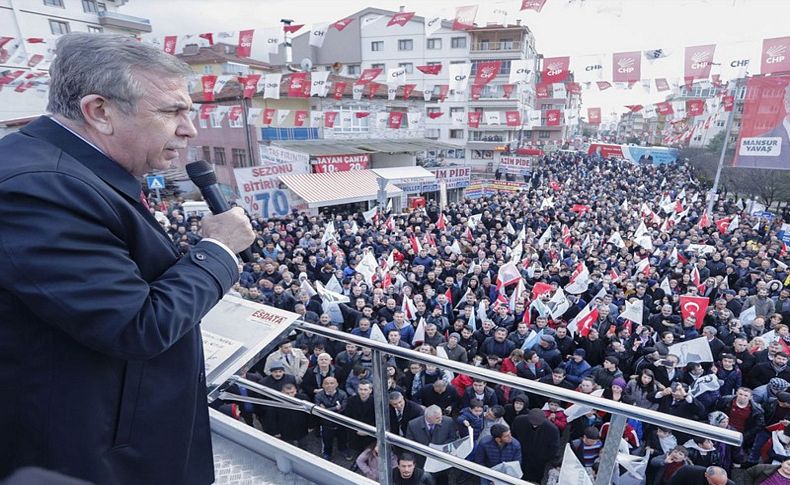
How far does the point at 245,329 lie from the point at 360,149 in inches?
888

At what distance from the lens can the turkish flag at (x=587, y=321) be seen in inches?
312

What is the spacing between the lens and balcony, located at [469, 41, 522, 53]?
3644 cm

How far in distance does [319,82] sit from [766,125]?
646 inches

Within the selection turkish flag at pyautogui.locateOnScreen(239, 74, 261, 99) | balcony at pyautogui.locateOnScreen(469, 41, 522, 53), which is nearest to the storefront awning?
turkish flag at pyautogui.locateOnScreen(239, 74, 261, 99)

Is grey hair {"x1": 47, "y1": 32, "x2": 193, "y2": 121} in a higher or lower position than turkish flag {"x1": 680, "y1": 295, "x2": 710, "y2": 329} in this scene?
higher

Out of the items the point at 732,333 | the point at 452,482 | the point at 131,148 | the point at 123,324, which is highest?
the point at 131,148

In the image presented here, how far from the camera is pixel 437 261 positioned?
1150 centimetres

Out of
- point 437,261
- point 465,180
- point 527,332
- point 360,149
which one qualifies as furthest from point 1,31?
point 527,332

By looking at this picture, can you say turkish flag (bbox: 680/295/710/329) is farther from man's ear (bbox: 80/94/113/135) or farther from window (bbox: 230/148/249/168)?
window (bbox: 230/148/249/168)

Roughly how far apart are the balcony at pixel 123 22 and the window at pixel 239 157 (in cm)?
1861

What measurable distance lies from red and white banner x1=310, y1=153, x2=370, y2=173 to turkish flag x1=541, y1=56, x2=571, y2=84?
385 inches

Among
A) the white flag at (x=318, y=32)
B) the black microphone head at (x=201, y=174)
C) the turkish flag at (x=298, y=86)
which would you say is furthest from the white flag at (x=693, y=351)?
the turkish flag at (x=298, y=86)

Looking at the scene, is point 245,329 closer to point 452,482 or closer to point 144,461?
point 144,461

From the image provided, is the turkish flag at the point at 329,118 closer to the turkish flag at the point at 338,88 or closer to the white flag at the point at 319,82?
the turkish flag at the point at 338,88
